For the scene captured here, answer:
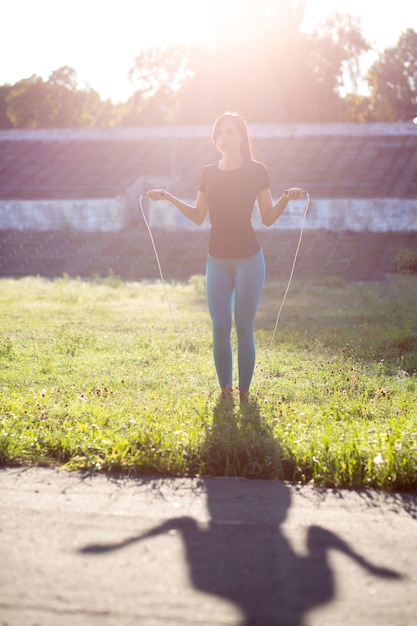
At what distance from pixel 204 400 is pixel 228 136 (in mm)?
1952

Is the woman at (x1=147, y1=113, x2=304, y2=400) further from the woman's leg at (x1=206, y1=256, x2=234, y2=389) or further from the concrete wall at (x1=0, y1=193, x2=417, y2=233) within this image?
the concrete wall at (x1=0, y1=193, x2=417, y2=233)

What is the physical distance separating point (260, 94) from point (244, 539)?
51.5 meters

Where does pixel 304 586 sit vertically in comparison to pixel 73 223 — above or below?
above

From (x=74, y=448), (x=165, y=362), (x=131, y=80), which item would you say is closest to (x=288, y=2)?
(x=131, y=80)

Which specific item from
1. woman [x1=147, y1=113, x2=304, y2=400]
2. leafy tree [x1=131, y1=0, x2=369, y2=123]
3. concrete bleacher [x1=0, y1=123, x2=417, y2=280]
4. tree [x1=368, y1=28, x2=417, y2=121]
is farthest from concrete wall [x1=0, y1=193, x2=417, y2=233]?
woman [x1=147, y1=113, x2=304, y2=400]

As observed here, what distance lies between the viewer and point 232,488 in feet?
14.2

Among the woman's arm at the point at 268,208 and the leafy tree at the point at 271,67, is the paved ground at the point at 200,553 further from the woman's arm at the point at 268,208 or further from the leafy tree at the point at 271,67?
the leafy tree at the point at 271,67

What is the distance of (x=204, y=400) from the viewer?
6.16 m

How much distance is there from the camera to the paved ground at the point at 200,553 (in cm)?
291

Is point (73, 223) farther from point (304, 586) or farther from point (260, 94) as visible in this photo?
point (304, 586)

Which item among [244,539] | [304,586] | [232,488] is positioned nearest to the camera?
[304,586]

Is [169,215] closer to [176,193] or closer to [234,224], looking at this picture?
[176,193]

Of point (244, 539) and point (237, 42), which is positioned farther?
point (237, 42)

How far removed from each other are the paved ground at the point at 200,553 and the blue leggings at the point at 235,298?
5.62 feet
